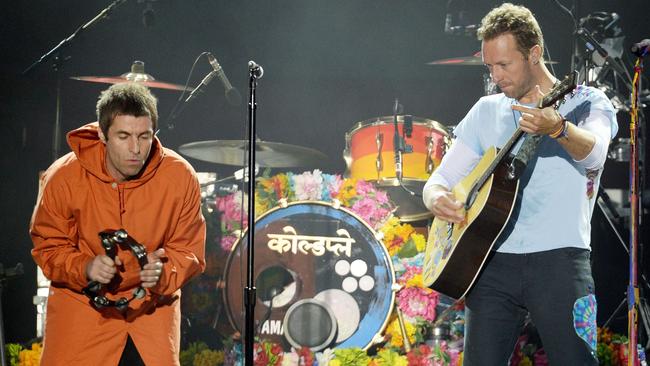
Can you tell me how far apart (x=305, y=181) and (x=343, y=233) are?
49 centimetres

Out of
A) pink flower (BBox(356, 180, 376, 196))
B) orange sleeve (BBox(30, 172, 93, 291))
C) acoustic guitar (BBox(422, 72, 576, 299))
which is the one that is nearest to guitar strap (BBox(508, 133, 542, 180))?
acoustic guitar (BBox(422, 72, 576, 299))

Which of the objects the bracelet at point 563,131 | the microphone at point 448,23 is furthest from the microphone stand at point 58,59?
the bracelet at point 563,131

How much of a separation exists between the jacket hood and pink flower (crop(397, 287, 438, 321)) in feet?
7.84

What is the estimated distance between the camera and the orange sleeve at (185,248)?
318 centimetres

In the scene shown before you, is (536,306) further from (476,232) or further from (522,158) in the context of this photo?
(522,158)

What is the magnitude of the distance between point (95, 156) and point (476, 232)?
5.73 feet

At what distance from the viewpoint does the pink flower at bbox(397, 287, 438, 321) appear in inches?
201

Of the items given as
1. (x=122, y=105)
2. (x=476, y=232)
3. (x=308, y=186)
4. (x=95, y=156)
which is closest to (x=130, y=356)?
(x=95, y=156)

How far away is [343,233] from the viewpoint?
525 centimetres

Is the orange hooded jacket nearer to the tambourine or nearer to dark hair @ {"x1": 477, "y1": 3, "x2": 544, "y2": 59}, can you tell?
the tambourine

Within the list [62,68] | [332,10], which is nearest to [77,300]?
[62,68]

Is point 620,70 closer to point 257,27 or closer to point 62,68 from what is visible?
point 257,27

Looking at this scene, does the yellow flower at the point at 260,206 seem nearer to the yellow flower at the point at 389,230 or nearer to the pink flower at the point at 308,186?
the pink flower at the point at 308,186

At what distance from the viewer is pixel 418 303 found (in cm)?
511
